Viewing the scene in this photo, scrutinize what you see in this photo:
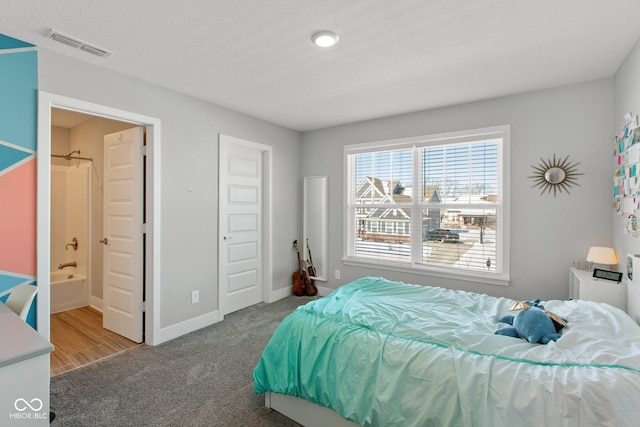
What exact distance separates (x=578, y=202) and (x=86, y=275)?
6.01 meters

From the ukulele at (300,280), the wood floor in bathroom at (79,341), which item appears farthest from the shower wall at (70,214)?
the ukulele at (300,280)

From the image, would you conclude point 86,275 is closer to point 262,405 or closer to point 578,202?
point 262,405

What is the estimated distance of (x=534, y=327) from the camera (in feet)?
5.52

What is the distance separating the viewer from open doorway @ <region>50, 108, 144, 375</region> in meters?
3.57

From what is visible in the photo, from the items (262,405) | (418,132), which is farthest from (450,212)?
(262,405)

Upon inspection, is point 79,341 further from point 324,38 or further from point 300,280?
point 324,38

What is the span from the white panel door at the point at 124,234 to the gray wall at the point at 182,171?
243 millimetres

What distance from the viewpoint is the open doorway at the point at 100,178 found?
2330mm

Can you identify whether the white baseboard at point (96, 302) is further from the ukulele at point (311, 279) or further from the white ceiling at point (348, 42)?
the white ceiling at point (348, 42)

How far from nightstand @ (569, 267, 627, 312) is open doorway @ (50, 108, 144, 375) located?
4181mm

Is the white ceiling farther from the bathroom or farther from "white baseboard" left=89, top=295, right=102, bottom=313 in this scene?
"white baseboard" left=89, top=295, right=102, bottom=313

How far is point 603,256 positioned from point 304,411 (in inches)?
106

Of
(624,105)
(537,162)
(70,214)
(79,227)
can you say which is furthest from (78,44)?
(624,105)

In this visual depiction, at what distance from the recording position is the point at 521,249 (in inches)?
126
